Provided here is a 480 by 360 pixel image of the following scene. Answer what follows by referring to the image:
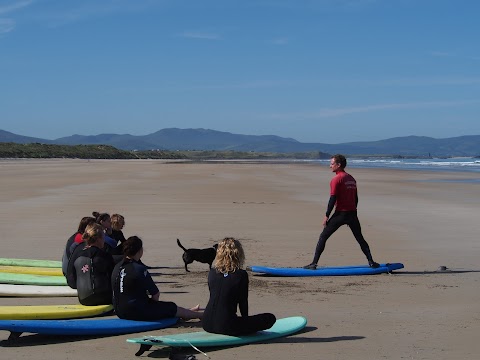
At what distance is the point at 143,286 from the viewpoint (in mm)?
6160

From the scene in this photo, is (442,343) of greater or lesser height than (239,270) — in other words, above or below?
below

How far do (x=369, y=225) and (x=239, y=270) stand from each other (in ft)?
31.6

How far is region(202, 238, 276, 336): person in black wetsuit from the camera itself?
571cm

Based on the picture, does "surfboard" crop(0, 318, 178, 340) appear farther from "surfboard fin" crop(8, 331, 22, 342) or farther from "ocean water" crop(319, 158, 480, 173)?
"ocean water" crop(319, 158, 480, 173)

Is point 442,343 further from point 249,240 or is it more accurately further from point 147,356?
point 249,240

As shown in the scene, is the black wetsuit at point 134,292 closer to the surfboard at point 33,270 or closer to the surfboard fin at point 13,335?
the surfboard fin at point 13,335

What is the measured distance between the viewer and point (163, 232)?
44.0 ft

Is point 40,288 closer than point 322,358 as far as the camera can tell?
No

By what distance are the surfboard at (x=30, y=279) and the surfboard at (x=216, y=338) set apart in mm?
2839

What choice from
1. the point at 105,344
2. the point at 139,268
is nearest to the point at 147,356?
the point at 105,344

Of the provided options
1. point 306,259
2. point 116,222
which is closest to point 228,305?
point 116,222

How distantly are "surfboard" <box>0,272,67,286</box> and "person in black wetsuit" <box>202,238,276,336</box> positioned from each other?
2872 mm

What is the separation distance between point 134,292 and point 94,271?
0.78 metres

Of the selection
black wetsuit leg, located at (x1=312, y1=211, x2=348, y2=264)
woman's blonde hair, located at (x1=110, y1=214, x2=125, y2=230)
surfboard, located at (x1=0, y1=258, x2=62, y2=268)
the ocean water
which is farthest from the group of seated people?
the ocean water
